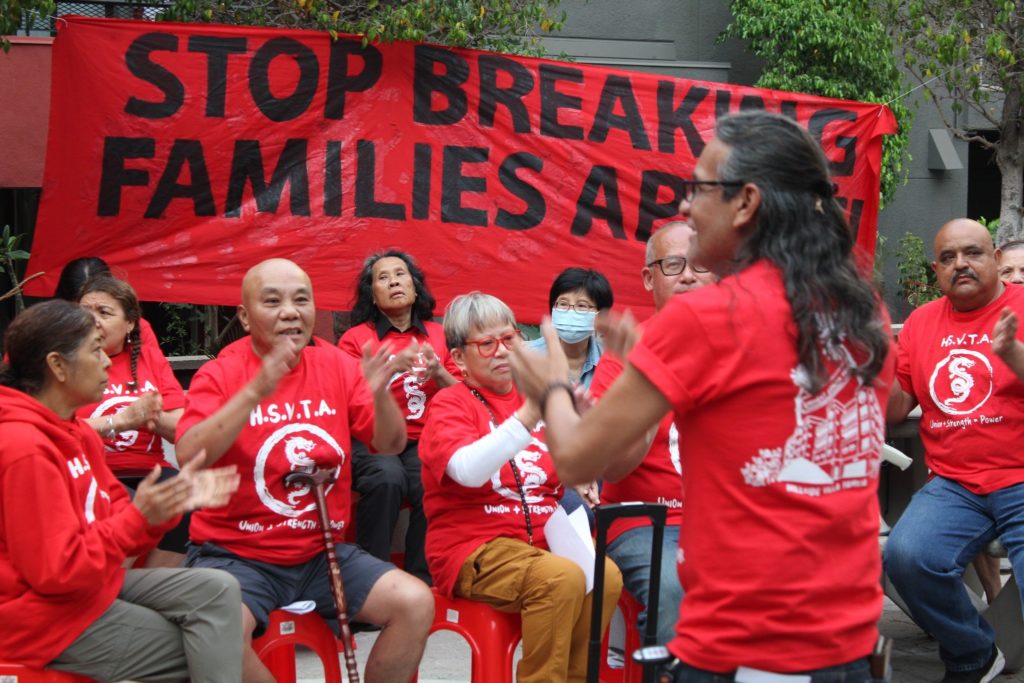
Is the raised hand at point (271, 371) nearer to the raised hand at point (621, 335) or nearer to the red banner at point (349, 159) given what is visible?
the raised hand at point (621, 335)

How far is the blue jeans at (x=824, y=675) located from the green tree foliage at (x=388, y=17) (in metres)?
4.64

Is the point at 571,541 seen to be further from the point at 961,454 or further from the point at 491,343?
the point at 961,454

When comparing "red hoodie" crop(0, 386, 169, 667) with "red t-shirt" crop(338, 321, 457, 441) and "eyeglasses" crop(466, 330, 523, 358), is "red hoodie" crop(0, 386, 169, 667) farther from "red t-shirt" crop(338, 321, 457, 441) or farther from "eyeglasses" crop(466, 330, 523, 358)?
"red t-shirt" crop(338, 321, 457, 441)

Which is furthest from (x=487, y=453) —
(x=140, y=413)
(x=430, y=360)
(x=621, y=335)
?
(x=140, y=413)

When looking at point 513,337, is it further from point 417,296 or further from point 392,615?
point 417,296

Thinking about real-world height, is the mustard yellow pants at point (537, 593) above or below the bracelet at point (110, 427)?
below

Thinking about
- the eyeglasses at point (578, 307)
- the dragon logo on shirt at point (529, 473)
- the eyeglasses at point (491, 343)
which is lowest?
the dragon logo on shirt at point (529, 473)

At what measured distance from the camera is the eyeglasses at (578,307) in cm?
566

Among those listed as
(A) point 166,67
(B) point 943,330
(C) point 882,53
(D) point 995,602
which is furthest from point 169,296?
(C) point 882,53

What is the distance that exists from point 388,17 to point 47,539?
3975 mm

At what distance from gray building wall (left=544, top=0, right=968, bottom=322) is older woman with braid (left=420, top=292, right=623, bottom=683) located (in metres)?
9.73

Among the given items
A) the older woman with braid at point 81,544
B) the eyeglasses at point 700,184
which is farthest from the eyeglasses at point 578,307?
the eyeglasses at point 700,184

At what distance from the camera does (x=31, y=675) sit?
341cm

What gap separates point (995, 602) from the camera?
5.20 m
